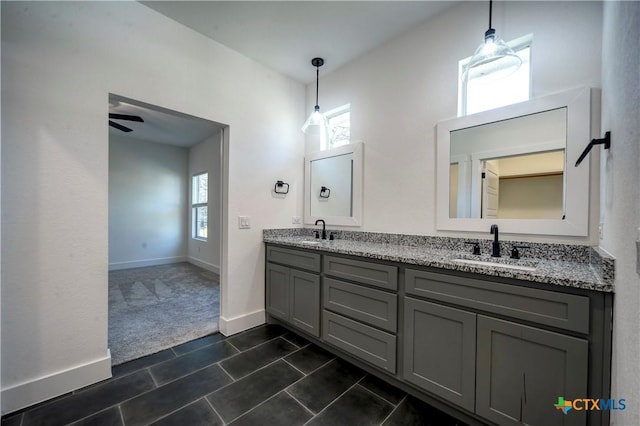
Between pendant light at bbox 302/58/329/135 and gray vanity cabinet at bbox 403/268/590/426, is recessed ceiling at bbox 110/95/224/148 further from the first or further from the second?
gray vanity cabinet at bbox 403/268/590/426

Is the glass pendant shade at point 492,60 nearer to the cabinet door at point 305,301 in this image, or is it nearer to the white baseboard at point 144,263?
the cabinet door at point 305,301

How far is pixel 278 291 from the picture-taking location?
2.59 metres

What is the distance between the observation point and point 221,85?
8.05 feet

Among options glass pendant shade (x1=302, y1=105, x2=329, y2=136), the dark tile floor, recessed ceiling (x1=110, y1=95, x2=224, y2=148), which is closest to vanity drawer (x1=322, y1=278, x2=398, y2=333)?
the dark tile floor

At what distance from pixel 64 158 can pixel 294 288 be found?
1.92 m

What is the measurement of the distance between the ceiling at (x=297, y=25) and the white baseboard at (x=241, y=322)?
193 cm

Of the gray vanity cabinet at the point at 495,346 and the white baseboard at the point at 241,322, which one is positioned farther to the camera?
the white baseboard at the point at 241,322

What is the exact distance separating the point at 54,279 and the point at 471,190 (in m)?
2.92

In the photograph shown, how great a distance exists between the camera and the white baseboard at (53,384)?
1505 millimetres

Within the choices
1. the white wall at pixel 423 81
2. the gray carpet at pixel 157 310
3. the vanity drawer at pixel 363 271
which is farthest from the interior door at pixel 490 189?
the gray carpet at pixel 157 310

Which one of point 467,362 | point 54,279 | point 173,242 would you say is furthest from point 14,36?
point 173,242

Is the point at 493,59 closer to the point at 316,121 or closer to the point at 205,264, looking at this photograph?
the point at 316,121

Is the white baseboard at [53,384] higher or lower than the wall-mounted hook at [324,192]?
lower

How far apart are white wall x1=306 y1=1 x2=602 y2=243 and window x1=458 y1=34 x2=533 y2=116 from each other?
55 mm
